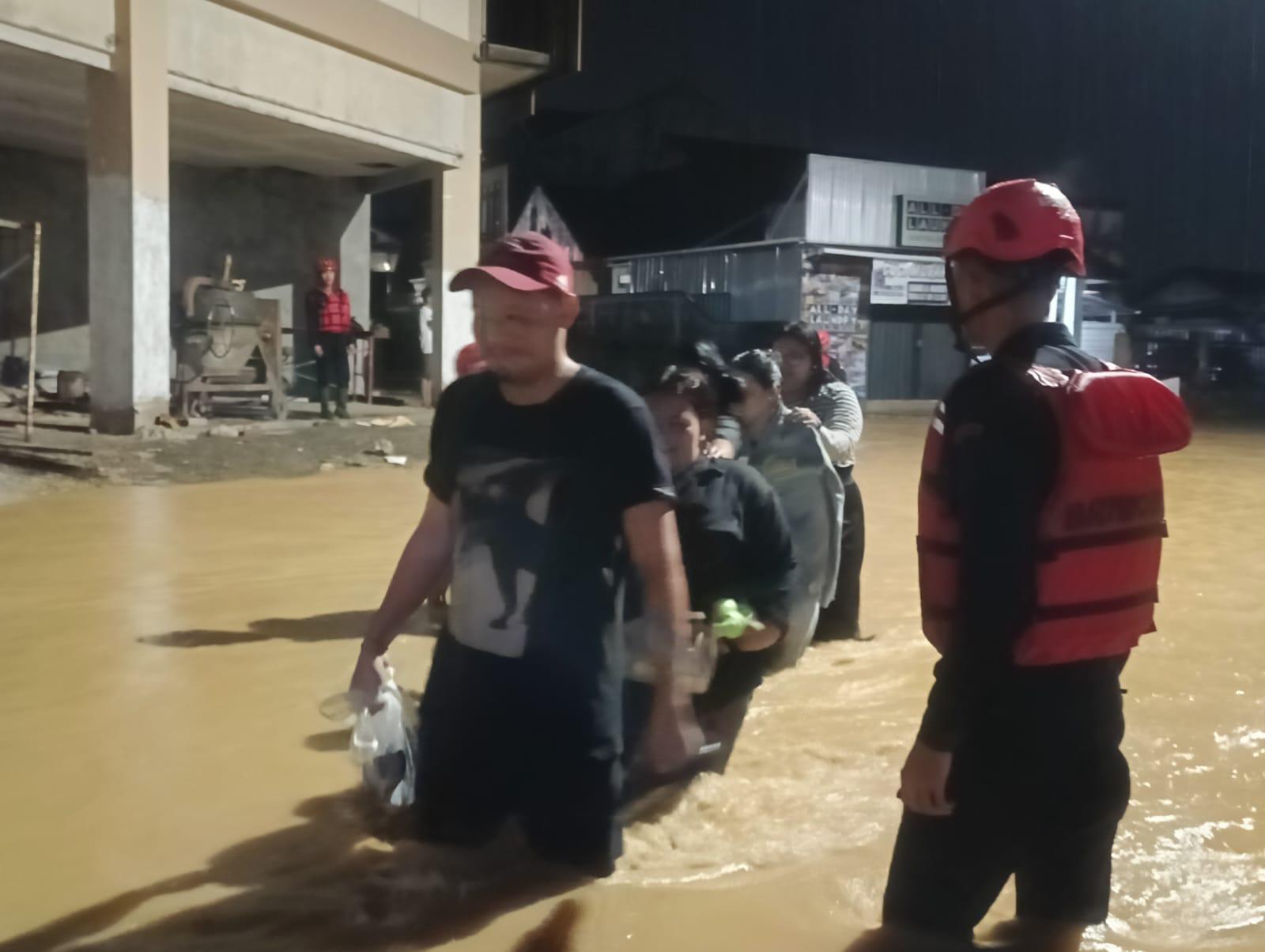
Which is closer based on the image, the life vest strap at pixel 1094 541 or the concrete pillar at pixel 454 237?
the life vest strap at pixel 1094 541

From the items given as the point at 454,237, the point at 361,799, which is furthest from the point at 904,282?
the point at 361,799

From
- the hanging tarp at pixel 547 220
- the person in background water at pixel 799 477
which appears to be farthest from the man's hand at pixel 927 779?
the hanging tarp at pixel 547 220

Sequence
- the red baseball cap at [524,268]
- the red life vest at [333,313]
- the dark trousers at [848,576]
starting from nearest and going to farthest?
1. the red baseball cap at [524,268]
2. the dark trousers at [848,576]
3. the red life vest at [333,313]

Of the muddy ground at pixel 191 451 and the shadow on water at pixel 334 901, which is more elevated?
the muddy ground at pixel 191 451

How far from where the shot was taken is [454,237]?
49.2 ft

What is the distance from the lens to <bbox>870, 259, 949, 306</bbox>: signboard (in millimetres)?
25938

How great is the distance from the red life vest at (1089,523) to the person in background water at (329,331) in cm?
1200

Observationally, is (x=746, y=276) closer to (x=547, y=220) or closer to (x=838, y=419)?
(x=547, y=220)

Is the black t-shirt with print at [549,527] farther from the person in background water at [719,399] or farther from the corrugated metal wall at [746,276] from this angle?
the corrugated metal wall at [746,276]

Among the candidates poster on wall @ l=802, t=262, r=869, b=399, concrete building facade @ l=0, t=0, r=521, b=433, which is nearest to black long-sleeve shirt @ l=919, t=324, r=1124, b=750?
concrete building facade @ l=0, t=0, r=521, b=433

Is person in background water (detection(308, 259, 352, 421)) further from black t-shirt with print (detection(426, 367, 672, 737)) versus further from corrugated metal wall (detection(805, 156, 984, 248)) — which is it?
corrugated metal wall (detection(805, 156, 984, 248))

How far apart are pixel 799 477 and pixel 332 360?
32.7 ft

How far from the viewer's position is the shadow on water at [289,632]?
204 inches

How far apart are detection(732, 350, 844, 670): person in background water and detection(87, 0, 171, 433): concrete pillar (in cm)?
790
